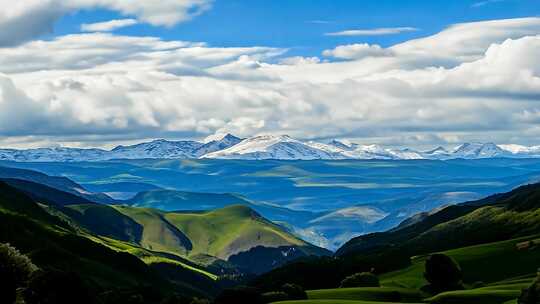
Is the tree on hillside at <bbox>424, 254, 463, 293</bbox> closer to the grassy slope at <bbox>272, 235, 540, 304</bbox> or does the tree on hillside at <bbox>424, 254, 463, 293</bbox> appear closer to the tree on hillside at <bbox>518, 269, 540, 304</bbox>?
the grassy slope at <bbox>272, 235, 540, 304</bbox>

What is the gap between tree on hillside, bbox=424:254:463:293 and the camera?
14488 cm

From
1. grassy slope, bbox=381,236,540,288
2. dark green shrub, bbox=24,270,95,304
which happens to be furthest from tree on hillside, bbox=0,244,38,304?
grassy slope, bbox=381,236,540,288

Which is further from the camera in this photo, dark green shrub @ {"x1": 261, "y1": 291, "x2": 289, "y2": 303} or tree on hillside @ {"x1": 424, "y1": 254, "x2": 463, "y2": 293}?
tree on hillside @ {"x1": 424, "y1": 254, "x2": 463, "y2": 293}

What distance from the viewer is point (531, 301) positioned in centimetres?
7300

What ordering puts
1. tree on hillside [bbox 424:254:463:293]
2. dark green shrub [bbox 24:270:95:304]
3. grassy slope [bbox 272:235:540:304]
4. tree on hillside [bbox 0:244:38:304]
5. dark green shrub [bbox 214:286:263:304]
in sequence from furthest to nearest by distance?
tree on hillside [bbox 424:254:463:293] < dark green shrub [bbox 214:286:263:304] < grassy slope [bbox 272:235:540:304] < tree on hillside [bbox 0:244:38:304] < dark green shrub [bbox 24:270:95:304]

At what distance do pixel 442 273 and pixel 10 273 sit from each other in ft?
282

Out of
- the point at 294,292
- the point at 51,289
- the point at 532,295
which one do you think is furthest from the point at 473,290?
the point at 51,289

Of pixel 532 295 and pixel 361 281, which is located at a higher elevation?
pixel 532 295

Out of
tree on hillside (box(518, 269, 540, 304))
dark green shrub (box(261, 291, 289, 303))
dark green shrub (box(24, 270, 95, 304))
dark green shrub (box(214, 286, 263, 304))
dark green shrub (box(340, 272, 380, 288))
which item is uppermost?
dark green shrub (box(24, 270, 95, 304))

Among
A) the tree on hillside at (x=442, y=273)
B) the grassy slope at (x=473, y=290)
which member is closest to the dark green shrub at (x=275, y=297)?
the grassy slope at (x=473, y=290)

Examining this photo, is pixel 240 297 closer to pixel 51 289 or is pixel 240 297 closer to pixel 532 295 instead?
pixel 51 289

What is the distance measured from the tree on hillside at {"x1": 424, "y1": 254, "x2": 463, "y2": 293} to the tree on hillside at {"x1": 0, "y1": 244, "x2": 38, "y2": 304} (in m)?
81.0

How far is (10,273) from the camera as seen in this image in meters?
84.1

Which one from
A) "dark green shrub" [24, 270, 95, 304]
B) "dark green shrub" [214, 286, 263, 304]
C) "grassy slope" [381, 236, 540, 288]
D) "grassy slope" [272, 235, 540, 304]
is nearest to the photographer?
"dark green shrub" [24, 270, 95, 304]
